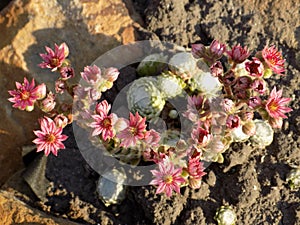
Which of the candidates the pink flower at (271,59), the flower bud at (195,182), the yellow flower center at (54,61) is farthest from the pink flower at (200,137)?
the yellow flower center at (54,61)

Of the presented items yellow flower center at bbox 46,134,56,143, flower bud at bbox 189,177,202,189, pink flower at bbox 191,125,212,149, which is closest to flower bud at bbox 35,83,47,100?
yellow flower center at bbox 46,134,56,143

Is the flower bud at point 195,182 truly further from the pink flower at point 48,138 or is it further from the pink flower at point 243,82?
the pink flower at point 48,138

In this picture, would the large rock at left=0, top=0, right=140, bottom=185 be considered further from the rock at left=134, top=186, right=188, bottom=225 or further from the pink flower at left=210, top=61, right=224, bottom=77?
the rock at left=134, top=186, right=188, bottom=225

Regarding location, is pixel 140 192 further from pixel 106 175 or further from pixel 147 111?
pixel 147 111

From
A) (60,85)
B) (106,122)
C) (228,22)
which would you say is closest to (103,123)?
(106,122)

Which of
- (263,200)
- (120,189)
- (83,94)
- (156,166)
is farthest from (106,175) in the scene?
(263,200)
